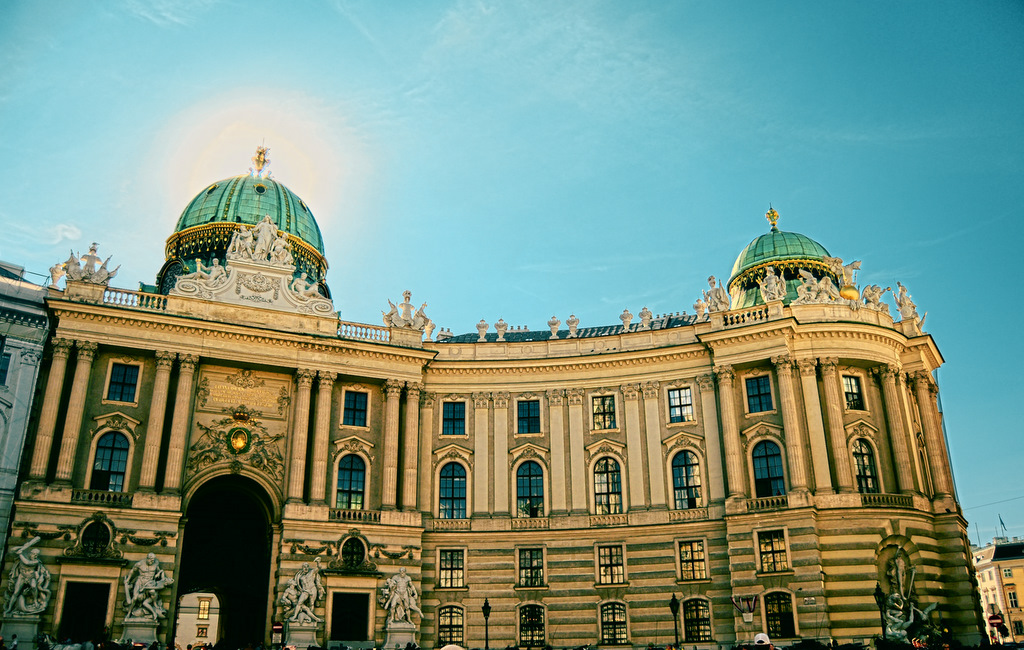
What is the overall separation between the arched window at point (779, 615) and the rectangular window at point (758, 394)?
30.9ft

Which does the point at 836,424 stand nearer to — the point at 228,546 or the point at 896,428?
the point at 896,428

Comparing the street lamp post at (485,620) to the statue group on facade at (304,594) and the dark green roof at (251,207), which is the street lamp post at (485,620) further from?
the dark green roof at (251,207)

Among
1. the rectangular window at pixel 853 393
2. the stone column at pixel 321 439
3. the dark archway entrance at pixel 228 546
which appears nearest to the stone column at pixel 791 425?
the rectangular window at pixel 853 393

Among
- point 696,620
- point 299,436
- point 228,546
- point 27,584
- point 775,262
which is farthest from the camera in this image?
point 775,262

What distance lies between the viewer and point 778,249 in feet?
177

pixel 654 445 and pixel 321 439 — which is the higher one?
pixel 321 439

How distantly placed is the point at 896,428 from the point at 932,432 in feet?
16.4

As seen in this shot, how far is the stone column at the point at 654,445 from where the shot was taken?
45688mm

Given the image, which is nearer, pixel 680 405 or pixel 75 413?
pixel 75 413

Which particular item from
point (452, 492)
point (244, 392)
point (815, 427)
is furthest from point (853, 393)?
point (244, 392)

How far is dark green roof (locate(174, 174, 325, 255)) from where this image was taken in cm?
5566

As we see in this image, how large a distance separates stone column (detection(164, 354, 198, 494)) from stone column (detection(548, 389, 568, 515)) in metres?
19.0

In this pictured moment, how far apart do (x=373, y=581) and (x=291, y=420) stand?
9.31 m

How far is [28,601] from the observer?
3706cm
